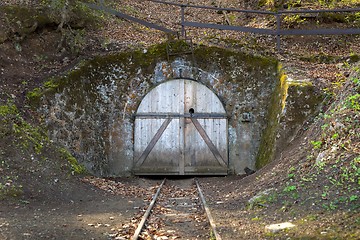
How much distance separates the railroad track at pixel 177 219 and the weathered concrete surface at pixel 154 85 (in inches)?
144

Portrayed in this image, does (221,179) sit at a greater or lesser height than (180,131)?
lesser

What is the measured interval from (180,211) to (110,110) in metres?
6.73

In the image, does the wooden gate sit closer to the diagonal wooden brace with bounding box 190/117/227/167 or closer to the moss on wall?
the diagonal wooden brace with bounding box 190/117/227/167

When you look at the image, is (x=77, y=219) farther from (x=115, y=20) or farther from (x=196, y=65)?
(x=115, y=20)

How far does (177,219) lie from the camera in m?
8.29

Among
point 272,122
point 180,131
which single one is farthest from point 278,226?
point 180,131

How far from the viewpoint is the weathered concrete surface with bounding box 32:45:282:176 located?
1465 centimetres

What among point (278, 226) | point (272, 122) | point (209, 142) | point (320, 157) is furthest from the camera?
point (209, 142)

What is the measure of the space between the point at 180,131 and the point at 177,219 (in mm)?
7235

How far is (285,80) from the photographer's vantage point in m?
13.6

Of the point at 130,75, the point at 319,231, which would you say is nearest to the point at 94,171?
the point at 130,75

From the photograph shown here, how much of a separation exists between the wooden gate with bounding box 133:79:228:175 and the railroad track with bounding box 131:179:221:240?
3423mm

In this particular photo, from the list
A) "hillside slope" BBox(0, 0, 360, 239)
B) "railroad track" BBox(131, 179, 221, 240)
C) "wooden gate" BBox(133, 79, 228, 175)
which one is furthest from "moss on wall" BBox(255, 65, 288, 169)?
"railroad track" BBox(131, 179, 221, 240)

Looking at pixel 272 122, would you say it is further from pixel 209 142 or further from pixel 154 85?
pixel 154 85
